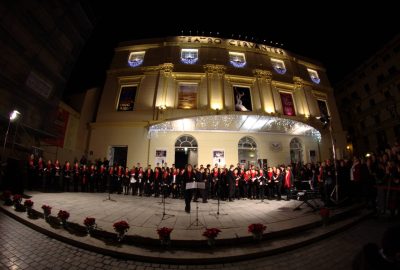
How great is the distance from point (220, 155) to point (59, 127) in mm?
13960

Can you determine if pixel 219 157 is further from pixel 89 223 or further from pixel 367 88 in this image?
pixel 367 88

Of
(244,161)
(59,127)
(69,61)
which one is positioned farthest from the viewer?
(69,61)

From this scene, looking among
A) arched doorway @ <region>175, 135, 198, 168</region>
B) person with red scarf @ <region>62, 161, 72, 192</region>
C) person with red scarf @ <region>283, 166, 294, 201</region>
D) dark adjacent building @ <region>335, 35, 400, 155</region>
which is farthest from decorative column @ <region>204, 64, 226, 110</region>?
dark adjacent building @ <region>335, 35, 400, 155</region>

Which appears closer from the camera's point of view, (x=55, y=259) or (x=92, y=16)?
(x=55, y=259)

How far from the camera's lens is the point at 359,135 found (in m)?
33.2

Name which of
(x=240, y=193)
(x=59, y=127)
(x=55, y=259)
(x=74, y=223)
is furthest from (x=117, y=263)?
(x=59, y=127)

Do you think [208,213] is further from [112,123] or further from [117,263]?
[112,123]

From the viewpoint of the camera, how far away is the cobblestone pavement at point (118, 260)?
4.26m

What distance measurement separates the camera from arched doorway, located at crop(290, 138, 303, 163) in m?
19.0

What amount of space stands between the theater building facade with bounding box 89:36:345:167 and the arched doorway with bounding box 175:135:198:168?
9 cm

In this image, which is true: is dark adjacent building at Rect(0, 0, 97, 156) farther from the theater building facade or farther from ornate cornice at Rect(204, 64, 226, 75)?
ornate cornice at Rect(204, 64, 226, 75)

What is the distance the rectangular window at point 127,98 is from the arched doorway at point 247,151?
35.8ft

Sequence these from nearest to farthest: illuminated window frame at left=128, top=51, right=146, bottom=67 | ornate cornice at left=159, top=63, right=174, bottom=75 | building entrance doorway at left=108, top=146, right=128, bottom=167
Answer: building entrance doorway at left=108, top=146, right=128, bottom=167, ornate cornice at left=159, top=63, right=174, bottom=75, illuminated window frame at left=128, top=51, right=146, bottom=67

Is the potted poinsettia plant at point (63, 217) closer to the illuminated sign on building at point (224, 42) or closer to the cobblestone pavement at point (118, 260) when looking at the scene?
the cobblestone pavement at point (118, 260)
